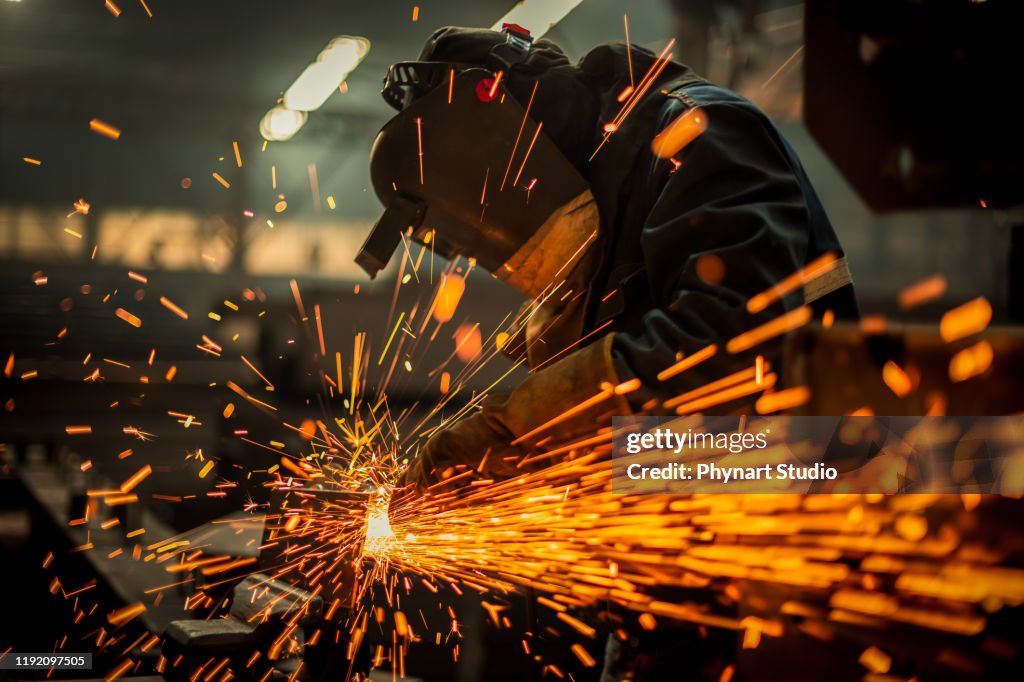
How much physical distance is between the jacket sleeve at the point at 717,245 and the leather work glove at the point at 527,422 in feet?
0.18

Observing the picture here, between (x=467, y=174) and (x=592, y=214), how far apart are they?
31 centimetres

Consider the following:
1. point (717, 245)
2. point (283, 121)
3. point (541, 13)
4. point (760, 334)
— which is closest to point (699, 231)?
point (717, 245)

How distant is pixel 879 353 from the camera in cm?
96

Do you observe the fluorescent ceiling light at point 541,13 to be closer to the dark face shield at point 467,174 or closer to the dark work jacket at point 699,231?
the dark face shield at point 467,174

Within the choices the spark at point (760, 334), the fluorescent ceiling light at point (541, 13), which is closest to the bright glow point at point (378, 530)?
the spark at point (760, 334)

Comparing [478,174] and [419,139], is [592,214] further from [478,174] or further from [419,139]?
[419,139]

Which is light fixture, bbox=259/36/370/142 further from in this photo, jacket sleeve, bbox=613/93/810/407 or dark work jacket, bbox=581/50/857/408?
jacket sleeve, bbox=613/93/810/407

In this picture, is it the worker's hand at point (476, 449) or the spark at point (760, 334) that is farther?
the worker's hand at point (476, 449)

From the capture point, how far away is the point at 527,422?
159 centimetres

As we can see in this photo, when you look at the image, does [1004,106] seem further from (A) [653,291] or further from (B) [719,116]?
(A) [653,291]

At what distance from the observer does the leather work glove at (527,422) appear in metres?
1.50

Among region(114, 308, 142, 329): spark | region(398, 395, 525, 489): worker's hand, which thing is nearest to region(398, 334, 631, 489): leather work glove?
region(398, 395, 525, 489): worker's hand

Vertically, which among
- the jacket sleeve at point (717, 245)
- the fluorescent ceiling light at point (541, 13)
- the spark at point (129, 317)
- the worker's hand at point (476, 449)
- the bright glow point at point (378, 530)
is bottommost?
the bright glow point at point (378, 530)

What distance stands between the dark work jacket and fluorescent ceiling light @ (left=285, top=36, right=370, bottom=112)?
3207 mm
